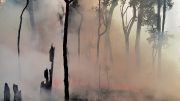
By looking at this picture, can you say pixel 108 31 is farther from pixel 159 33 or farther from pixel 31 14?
pixel 31 14

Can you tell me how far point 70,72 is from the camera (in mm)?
2580

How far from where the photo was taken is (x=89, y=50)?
2541mm

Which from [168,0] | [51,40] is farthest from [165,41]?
[51,40]

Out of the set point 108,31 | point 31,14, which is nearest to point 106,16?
point 108,31

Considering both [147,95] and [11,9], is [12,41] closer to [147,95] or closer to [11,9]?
[11,9]

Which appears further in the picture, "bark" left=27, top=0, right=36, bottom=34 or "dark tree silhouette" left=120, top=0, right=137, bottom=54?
"bark" left=27, top=0, right=36, bottom=34

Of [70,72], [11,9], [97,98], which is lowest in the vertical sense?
[97,98]

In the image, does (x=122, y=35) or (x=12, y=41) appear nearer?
(x=122, y=35)

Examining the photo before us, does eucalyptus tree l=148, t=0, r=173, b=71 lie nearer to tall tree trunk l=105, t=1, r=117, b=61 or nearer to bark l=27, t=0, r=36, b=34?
tall tree trunk l=105, t=1, r=117, b=61

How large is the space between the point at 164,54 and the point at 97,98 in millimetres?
525

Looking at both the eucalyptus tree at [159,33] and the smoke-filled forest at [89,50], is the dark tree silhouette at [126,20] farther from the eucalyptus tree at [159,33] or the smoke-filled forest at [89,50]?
the eucalyptus tree at [159,33]

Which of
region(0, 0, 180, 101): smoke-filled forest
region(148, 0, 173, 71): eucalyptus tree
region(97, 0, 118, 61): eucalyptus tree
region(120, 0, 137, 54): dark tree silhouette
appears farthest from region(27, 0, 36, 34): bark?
region(148, 0, 173, 71): eucalyptus tree

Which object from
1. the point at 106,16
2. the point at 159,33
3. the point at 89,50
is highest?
the point at 106,16

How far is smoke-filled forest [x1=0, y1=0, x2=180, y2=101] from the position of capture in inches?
96.0
